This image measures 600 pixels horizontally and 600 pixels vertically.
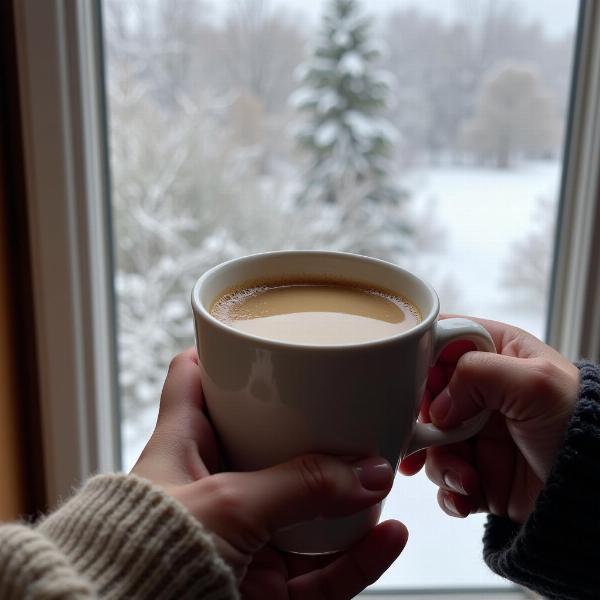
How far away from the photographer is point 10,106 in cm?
92

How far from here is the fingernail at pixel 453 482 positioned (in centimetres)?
75

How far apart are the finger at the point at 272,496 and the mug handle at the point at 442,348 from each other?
0.28ft

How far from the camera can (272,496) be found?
1.58ft

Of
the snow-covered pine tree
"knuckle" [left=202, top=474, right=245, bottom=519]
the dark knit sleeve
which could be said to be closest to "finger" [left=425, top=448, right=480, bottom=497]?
the dark knit sleeve

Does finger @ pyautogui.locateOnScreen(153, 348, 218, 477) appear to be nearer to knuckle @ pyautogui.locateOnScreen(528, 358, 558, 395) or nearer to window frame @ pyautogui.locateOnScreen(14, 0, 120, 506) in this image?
knuckle @ pyautogui.locateOnScreen(528, 358, 558, 395)

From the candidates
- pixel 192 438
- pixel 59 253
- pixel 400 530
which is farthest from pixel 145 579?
pixel 59 253

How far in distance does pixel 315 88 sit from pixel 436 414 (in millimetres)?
590

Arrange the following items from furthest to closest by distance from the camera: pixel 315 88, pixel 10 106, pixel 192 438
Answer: pixel 315 88 → pixel 10 106 → pixel 192 438

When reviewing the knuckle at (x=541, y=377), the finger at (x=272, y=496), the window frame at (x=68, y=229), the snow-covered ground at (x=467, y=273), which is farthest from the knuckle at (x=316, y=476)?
the snow-covered ground at (x=467, y=273)

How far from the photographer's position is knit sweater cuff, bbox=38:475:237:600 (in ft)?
1.47

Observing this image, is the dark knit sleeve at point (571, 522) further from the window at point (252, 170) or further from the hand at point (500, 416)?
the window at point (252, 170)

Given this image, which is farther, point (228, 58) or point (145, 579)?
point (228, 58)

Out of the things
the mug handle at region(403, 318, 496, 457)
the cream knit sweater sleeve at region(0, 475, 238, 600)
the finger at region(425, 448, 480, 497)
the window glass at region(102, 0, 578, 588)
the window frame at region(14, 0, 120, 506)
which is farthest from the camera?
the window glass at region(102, 0, 578, 588)

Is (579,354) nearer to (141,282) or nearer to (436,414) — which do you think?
(436,414)
